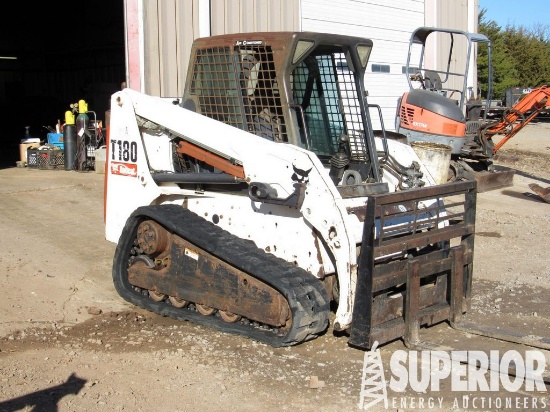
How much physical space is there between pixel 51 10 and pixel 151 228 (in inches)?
791

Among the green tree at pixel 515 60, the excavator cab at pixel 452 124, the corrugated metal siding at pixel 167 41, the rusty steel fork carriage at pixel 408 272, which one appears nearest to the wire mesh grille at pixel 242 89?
the rusty steel fork carriage at pixel 408 272

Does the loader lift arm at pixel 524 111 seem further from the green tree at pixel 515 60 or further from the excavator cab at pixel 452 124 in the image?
the green tree at pixel 515 60

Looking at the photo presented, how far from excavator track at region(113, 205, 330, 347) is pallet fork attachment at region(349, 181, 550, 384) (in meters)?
0.35

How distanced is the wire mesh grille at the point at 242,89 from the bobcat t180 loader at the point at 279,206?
0.04ft

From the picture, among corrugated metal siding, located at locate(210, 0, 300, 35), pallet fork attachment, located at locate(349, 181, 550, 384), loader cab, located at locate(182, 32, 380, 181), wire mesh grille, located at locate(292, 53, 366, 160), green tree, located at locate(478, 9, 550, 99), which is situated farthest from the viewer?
green tree, located at locate(478, 9, 550, 99)

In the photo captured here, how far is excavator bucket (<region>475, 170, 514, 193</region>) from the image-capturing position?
13609 millimetres

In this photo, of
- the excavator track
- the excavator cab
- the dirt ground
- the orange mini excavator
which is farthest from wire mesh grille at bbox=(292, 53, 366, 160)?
the orange mini excavator

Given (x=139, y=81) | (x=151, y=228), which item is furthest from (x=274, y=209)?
(x=139, y=81)

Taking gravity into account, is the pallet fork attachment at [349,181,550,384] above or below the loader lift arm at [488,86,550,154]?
below

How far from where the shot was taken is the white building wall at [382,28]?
14695 millimetres

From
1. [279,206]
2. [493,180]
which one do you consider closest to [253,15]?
[493,180]

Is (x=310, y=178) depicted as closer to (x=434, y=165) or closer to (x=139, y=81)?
(x=139, y=81)

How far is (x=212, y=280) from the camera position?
19.2ft

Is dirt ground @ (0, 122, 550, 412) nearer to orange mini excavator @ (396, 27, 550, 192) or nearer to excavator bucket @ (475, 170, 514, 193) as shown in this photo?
orange mini excavator @ (396, 27, 550, 192)
